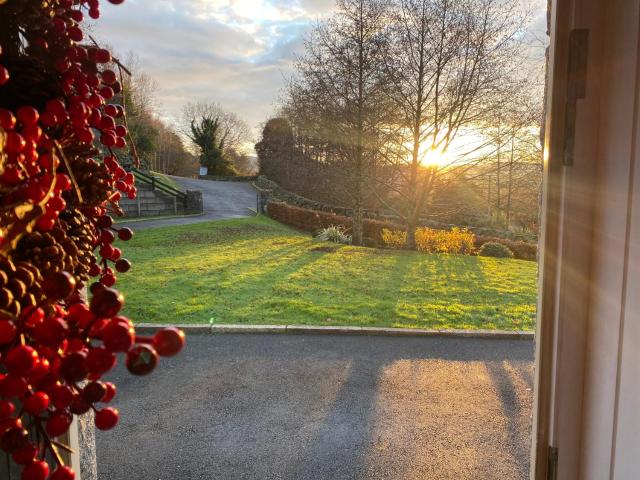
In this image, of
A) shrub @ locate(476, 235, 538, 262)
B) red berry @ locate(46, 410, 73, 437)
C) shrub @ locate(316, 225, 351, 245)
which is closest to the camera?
red berry @ locate(46, 410, 73, 437)

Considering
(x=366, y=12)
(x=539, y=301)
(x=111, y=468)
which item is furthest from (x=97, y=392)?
(x=366, y=12)

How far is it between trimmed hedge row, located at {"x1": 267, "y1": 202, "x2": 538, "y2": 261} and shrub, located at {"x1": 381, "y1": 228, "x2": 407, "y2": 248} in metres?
0.18

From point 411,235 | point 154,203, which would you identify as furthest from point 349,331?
point 154,203

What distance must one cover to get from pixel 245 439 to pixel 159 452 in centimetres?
58

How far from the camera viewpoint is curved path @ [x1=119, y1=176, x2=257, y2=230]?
14.7 m

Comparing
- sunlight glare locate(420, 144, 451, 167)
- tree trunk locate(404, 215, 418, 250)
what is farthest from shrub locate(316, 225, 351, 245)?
sunlight glare locate(420, 144, 451, 167)

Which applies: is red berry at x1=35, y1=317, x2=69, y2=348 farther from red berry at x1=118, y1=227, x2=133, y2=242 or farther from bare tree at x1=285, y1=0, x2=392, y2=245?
bare tree at x1=285, y1=0, x2=392, y2=245

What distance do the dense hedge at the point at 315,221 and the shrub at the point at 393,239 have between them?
368 millimetres

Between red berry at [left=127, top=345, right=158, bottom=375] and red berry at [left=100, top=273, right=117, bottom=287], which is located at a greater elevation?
red berry at [left=127, top=345, right=158, bottom=375]

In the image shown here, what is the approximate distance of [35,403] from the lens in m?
0.48

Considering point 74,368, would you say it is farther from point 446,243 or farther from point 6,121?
point 446,243

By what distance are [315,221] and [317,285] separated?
347 inches

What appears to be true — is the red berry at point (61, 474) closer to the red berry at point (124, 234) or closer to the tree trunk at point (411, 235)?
the red berry at point (124, 234)

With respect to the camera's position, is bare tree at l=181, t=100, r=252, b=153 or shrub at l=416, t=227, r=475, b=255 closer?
shrub at l=416, t=227, r=475, b=255
